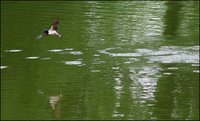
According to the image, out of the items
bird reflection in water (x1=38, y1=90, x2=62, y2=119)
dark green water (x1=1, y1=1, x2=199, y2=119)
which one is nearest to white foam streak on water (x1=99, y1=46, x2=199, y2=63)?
dark green water (x1=1, y1=1, x2=199, y2=119)

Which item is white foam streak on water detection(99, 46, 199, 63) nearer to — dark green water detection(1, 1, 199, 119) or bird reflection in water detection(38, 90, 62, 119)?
dark green water detection(1, 1, 199, 119)

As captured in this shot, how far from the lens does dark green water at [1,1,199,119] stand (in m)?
14.1

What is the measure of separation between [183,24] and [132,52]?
6.55 m

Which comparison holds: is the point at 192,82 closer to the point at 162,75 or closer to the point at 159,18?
the point at 162,75

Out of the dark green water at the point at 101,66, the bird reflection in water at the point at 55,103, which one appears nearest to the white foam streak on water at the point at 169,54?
the dark green water at the point at 101,66

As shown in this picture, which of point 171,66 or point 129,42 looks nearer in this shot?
point 171,66

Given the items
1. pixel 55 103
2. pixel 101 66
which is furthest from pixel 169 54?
pixel 55 103

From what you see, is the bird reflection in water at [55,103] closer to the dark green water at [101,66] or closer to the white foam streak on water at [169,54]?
the dark green water at [101,66]

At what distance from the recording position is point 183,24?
25.9 meters

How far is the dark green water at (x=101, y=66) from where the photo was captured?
46.3ft

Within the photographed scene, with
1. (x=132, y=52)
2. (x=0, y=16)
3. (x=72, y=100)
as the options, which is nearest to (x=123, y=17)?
(x=0, y=16)

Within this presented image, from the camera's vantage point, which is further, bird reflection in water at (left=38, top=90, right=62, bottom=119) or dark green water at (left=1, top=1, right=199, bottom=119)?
dark green water at (left=1, top=1, right=199, bottom=119)

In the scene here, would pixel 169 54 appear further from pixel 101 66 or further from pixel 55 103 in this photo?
pixel 55 103

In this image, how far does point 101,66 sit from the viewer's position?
707 inches
